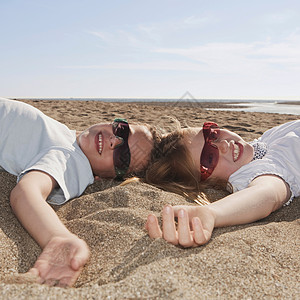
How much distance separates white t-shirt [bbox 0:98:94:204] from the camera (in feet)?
6.22

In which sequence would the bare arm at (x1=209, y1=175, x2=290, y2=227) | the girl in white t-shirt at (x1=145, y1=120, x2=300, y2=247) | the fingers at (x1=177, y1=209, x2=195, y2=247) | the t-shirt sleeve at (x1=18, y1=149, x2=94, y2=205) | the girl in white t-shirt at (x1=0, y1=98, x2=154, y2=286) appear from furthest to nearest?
1. the girl in white t-shirt at (x1=145, y1=120, x2=300, y2=247)
2. the t-shirt sleeve at (x1=18, y1=149, x2=94, y2=205)
3. the bare arm at (x1=209, y1=175, x2=290, y2=227)
4. the girl in white t-shirt at (x1=0, y1=98, x2=154, y2=286)
5. the fingers at (x1=177, y1=209, x2=195, y2=247)

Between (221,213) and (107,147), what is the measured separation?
103 cm

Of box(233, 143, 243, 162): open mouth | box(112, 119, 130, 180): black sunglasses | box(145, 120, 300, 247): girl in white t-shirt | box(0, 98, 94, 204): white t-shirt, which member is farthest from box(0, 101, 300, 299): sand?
box(233, 143, 243, 162): open mouth

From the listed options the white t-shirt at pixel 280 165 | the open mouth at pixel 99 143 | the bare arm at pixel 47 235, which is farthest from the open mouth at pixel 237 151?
the bare arm at pixel 47 235

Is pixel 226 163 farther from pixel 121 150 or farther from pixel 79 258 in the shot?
pixel 79 258

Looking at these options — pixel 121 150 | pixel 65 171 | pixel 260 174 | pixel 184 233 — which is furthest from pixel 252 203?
pixel 65 171

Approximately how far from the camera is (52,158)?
1.92 m

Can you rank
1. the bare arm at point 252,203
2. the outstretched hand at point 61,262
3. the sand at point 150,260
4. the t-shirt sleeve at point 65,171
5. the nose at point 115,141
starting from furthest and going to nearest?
the nose at point 115,141 → the t-shirt sleeve at point 65,171 → the bare arm at point 252,203 → the outstretched hand at point 61,262 → the sand at point 150,260

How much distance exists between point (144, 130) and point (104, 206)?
82 cm

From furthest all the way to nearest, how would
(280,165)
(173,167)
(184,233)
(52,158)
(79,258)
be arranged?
(173,167)
(280,165)
(52,158)
(184,233)
(79,258)

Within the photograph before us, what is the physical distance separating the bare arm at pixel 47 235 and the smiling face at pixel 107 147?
20.2 inches

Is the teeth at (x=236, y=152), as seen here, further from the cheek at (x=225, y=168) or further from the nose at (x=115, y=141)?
the nose at (x=115, y=141)

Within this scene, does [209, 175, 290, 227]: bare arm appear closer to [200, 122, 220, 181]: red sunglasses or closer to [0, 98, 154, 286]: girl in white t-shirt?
[200, 122, 220, 181]: red sunglasses

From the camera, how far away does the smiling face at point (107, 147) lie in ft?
7.46
